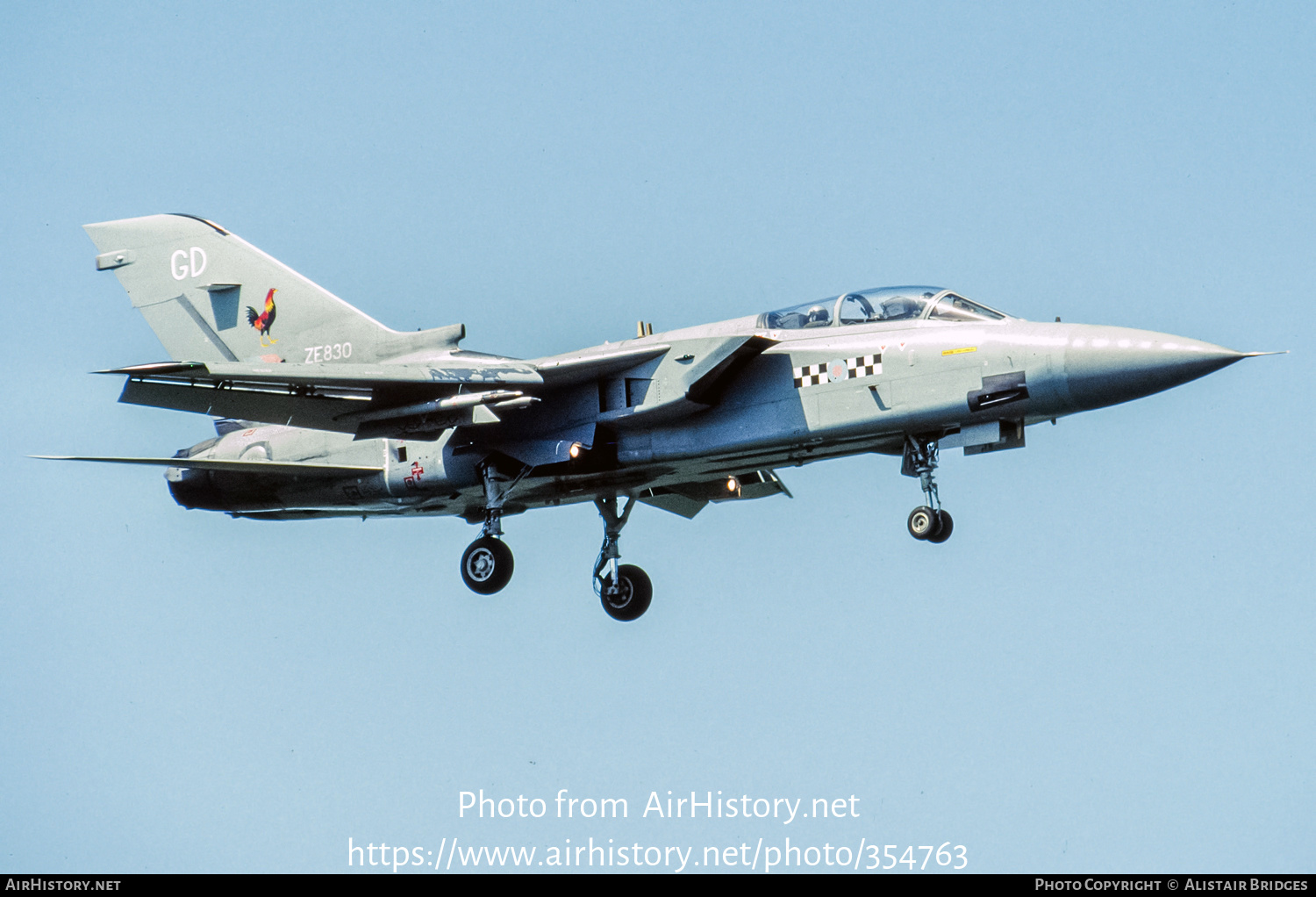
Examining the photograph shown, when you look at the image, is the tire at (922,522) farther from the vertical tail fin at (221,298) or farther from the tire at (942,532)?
the vertical tail fin at (221,298)

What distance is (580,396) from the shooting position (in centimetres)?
1870

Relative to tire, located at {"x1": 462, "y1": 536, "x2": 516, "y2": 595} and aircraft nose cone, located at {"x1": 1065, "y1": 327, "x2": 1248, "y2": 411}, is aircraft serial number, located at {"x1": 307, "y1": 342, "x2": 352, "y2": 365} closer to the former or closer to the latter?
tire, located at {"x1": 462, "y1": 536, "x2": 516, "y2": 595}

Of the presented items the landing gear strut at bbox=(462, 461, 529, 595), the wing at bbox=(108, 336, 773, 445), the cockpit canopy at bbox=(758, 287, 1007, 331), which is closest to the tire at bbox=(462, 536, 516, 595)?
the landing gear strut at bbox=(462, 461, 529, 595)

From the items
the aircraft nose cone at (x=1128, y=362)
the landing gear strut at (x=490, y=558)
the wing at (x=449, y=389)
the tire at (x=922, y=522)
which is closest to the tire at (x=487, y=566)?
the landing gear strut at (x=490, y=558)

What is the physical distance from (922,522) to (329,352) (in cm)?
887

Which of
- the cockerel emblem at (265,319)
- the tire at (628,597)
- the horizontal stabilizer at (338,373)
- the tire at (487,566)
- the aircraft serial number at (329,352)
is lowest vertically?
the tire at (628,597)

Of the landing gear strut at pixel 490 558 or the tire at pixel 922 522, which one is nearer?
the tire at pixel 922 522

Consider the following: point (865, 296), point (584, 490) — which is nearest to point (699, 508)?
point (584, 490)

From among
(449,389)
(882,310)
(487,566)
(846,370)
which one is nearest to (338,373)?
(449,389)

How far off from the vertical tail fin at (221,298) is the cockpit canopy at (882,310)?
5.89m

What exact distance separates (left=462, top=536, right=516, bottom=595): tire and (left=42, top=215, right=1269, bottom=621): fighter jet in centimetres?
3

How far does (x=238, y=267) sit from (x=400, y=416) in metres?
5.13

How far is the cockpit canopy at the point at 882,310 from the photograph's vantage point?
55.8 feet

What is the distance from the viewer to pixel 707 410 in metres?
18.0
